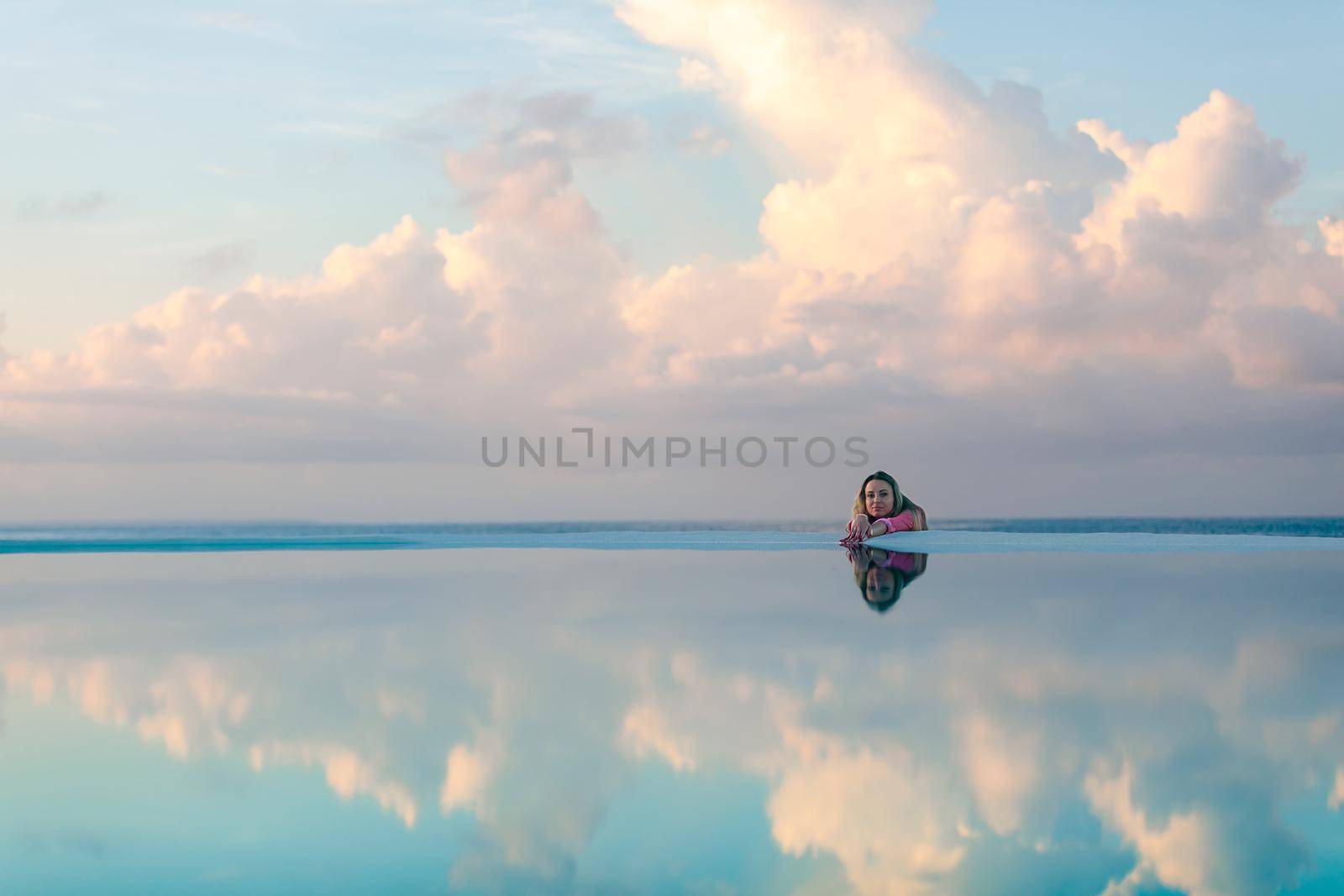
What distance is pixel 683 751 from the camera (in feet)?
14.1

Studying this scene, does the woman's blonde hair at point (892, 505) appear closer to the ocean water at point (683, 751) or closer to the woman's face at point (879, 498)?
the woman's face at point (879, 498)

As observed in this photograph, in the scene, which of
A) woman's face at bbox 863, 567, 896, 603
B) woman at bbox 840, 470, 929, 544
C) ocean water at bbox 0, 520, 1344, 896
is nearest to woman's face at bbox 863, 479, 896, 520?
woman at bbox 840, 470, 929, 544

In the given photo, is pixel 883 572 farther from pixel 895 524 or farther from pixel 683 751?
pixel 683 751

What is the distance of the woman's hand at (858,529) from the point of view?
19.5 m

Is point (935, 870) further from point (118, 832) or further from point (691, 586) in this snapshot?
point (691, 586)

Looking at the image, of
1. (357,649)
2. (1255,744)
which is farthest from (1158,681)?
(357,649)

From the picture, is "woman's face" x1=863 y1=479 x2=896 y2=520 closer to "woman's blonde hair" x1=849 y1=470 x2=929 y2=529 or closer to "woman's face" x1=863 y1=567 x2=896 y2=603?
"woman's blonde hair" x1=849 y1=470 x2=929 y2=529

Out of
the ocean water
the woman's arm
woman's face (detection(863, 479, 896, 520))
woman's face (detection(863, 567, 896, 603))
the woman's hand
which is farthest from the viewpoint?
the woman's arm

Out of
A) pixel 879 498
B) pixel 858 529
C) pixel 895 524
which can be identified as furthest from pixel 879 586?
pixel 895 524

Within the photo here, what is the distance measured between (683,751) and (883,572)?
30.3 ft

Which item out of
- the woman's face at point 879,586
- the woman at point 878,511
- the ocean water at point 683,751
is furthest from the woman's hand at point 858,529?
the ocean water at point 683,751

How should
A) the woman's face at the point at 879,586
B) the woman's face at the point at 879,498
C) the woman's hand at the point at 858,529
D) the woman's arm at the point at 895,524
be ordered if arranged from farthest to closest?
the woman's arm at the point at 895,524
the woman's face at the point at 879,498
the woman's hand at the point at 858,529
the woman's face at the point at 879,586

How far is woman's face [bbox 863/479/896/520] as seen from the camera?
774 inches

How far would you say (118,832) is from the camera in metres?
3.50
